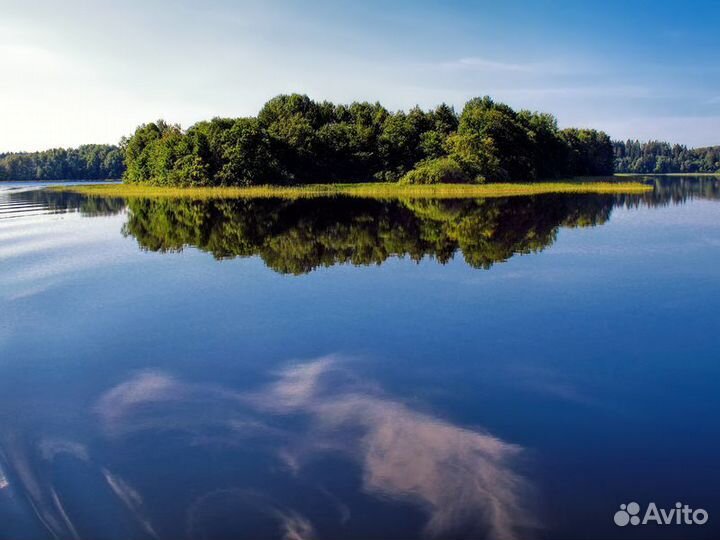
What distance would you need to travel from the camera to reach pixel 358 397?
12.9 meters

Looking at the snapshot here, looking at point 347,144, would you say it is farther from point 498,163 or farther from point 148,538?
point 148,538

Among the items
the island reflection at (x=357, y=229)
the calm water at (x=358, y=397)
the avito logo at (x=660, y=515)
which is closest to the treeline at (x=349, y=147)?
the island reflection at (x=357, y=229)

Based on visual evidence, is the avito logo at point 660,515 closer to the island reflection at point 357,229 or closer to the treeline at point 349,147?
the island reflection at point 357,229

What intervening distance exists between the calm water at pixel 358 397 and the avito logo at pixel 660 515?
143 mm

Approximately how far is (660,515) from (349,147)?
109 metres

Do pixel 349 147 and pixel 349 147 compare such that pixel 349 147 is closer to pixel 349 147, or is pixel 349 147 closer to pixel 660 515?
pixel 349 147

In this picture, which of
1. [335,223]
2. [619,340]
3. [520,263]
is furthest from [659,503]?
[335,223]

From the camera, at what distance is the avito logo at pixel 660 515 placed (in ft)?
27.5

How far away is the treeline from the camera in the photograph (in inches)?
3880

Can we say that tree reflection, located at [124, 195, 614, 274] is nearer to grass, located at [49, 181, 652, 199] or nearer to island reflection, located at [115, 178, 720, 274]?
island reflection, located at [115, 178, 720, 274]

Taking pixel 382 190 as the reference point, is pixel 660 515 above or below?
below

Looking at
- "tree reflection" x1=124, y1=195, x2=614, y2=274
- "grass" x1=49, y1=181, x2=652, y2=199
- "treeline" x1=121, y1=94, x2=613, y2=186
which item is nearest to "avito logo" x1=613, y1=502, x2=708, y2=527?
"tree reflection" x1=124, y1=195, x2=614, y2=274

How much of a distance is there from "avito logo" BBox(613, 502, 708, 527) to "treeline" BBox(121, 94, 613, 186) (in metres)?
90.8

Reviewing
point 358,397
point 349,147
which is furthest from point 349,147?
point 358,397
